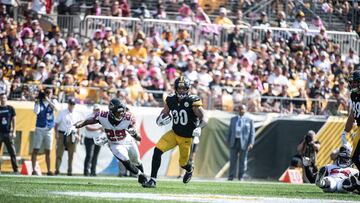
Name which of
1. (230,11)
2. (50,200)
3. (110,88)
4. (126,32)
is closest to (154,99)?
(110,88)

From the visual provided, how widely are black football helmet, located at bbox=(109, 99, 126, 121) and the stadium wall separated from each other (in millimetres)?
6675

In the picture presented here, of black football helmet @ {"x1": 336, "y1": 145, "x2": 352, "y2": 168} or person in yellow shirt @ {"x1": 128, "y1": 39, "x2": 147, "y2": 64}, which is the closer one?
black football helmet @ {"x1": 336, "y1": 145, "x2": 352, "y2": 168}

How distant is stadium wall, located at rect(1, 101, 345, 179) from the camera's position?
23828 mm

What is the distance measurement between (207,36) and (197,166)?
4.68 meters

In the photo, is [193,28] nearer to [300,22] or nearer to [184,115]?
[300,22]

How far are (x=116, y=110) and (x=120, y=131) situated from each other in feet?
1.63

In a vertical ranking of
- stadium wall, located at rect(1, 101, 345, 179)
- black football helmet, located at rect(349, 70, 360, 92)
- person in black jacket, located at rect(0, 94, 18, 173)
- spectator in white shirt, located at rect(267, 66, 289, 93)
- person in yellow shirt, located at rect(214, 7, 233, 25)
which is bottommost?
stadium wall, located at rect(1, 101, 345, 179)

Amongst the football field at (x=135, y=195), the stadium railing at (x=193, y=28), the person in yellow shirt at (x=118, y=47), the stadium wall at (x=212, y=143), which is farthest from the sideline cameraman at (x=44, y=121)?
the football field at (x=135, y=195)

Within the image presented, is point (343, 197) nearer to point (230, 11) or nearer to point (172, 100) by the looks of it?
point (172, 100)

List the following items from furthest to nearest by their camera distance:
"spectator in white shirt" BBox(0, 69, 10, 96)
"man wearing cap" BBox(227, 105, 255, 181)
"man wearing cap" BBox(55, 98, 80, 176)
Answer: "man wearing cap" BBox(227, 105, 255, 181) → "man wearing cap" BBox(55, 98, 80, 176) → "spectator in white shirt" BBox(0, 69, 10, 96)

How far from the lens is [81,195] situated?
1359 cm

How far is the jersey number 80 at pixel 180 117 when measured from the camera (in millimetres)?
16797

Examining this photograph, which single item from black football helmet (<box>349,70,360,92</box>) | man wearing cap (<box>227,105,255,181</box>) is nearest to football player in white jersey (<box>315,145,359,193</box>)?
black football helmet (<box>349,70,360,92</box>)

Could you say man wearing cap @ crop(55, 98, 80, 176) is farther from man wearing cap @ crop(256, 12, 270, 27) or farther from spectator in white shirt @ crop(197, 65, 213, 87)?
man wearing cap @ crop(256, 12, 270, 27)
